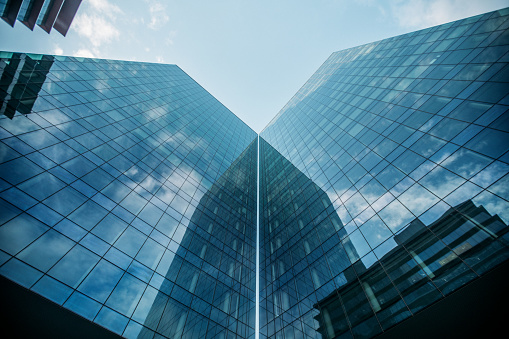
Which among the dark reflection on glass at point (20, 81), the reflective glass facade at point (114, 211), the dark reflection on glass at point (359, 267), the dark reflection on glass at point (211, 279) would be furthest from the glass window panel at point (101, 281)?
the dark reflection on glass at point (359, 267)

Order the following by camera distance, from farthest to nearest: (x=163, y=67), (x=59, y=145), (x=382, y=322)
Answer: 1. (x=163, y=67)
2. (x=59, y=145)
3. (x=382, y=322)

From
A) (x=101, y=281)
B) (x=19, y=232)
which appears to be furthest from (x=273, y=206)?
(x=19, y=232)

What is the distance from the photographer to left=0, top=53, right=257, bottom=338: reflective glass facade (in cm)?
1466

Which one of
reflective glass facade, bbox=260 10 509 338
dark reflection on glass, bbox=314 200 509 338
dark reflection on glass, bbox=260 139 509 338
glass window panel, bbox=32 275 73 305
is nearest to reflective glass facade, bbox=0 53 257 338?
glass window panel, bbox=32 275 73 305

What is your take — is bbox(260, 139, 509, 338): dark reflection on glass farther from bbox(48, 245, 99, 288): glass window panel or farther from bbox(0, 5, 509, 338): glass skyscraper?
bbox(48, 245, 99, 288): glass window panel

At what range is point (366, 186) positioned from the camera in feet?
72.5

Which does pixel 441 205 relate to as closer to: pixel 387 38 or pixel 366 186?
pixel 366 186

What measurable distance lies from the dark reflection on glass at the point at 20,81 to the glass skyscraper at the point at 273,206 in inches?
6.5

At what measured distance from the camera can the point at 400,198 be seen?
721 inches

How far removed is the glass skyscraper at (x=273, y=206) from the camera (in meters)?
14.2

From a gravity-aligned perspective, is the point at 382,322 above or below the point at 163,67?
below

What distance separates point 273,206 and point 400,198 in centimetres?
2130

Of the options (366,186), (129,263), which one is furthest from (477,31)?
(129,263)

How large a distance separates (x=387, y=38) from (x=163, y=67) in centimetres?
4808
